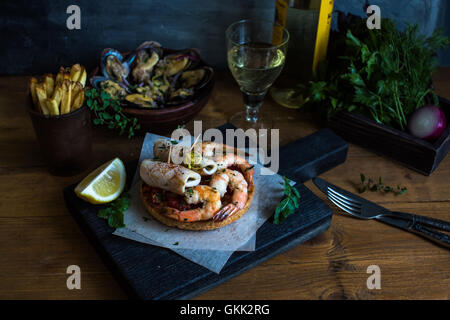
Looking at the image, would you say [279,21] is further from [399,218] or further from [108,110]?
[399,218]

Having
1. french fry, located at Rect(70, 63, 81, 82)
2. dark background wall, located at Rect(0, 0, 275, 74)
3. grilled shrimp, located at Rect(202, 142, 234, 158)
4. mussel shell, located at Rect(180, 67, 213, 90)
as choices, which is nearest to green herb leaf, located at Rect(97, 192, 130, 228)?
grilled shrimp, located at Rect(202, 142, 234, 158)

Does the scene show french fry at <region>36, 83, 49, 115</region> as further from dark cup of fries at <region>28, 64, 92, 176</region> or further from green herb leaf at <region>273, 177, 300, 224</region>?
green herb leaf at <region>273, 177, 300, 224</region>

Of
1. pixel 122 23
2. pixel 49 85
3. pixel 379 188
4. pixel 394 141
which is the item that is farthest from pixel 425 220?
pixel 122 23

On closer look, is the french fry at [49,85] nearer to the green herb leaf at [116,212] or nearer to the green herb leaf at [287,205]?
the green herb leaf at [116,212]

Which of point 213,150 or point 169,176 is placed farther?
point 213,150

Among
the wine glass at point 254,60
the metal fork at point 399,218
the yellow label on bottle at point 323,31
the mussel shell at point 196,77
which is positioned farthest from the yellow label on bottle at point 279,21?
the metal fork at point 399,218
